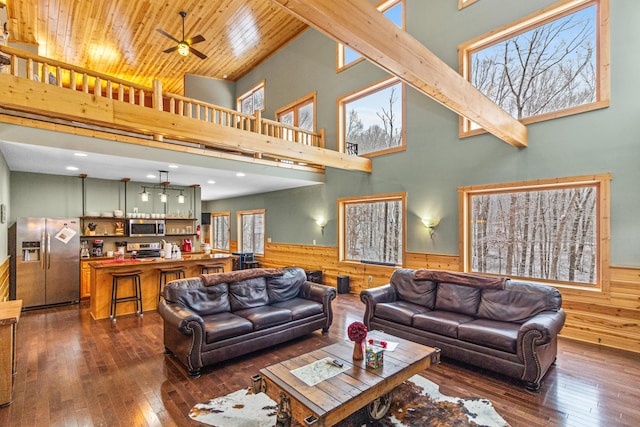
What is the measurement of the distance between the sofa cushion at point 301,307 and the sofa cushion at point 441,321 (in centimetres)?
129

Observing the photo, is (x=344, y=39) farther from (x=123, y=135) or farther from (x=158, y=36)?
(x=158, y=36)

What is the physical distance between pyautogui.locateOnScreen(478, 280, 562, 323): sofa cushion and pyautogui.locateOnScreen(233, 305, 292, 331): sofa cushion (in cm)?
237

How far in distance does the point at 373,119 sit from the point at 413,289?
13.6ft

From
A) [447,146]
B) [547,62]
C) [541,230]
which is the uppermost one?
[547,62]

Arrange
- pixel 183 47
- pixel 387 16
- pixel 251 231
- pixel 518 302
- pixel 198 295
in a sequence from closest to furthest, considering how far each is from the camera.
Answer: pixel 518 302, pixel 198 295, pixel 183 47, pixel 387 16, pixel 251 231

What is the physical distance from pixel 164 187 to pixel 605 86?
8440 millimetres

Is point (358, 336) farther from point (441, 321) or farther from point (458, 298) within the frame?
point (458, 298)

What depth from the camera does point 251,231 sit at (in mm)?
10711

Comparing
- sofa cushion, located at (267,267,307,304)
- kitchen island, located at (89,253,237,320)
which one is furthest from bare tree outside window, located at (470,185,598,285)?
kitchen island, located at (89,253,237,320)

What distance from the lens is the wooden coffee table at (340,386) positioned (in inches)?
77.7

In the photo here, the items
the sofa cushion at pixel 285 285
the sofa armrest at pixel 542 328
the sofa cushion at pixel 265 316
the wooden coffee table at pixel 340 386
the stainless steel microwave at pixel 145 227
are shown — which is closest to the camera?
the wooden coffee table at pixel 340 386

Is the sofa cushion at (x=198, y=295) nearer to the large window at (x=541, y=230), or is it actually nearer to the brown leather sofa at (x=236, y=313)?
the brown leather sofa at (x=236, y=313)

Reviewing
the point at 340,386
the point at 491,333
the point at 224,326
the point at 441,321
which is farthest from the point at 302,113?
the point at 340,386

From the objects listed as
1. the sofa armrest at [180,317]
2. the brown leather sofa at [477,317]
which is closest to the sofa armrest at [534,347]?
the brown leather sofa at [477,317]
